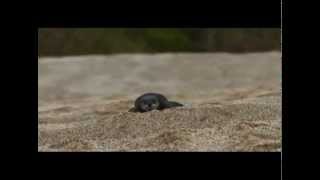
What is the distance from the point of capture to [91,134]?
4.47 m

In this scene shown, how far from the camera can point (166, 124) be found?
4.58 metres
